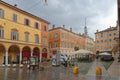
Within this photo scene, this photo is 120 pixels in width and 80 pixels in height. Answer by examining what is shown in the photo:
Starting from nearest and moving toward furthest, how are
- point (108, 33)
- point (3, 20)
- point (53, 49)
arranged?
point (3, 20), point (53, 49), point (108, 33)

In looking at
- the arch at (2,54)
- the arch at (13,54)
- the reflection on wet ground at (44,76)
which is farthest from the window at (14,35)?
the reflection on wet ground at (44,76)

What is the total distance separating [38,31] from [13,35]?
382 inches

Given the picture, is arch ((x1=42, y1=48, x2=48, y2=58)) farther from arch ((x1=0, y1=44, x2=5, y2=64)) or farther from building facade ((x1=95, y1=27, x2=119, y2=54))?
building facade ((x1=95, y1=27, x2=119, y2=54))

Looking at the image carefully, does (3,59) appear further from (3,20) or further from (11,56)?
(3,20)

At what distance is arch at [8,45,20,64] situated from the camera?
42.5m

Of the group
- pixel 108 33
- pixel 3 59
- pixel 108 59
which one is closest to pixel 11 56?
pixel 3 59

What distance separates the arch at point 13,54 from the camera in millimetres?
42531

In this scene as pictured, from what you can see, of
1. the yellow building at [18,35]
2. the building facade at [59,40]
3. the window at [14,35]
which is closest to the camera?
the yellow building at [18,35]

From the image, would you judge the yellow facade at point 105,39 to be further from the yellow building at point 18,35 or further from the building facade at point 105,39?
the yellow building at point 18,35

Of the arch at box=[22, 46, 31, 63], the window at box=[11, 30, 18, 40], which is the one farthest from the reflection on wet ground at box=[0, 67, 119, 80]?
the arch at box=[22, 46, 31, 63]

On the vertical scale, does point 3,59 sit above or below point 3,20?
below

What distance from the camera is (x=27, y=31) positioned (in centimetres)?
4538

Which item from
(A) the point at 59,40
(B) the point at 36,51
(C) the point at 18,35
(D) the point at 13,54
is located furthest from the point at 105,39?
(C) the point at 18,35

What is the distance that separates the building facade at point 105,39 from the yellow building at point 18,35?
47049 millimetres
